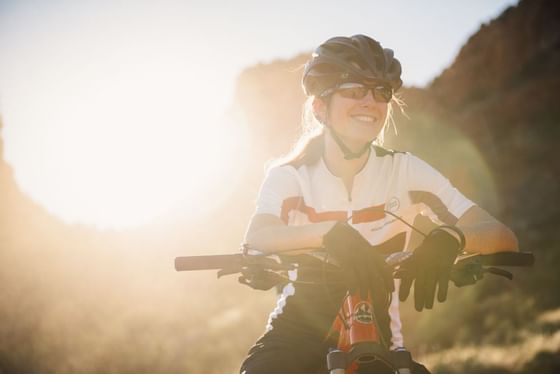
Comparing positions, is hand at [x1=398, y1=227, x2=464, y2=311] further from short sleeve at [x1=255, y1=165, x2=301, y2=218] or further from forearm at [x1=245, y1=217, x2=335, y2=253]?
short sleeve at [x1=255, y1=165, x2=301, y2=218]

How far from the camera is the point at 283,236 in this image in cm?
269

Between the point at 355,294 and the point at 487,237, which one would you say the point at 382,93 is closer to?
the point at 487,237

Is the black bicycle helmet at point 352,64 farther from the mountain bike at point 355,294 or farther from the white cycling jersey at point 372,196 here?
the mountain bike at point 355,294

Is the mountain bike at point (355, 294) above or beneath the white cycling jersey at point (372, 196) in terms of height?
beneath

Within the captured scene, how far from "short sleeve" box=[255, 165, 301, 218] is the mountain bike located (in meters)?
0.63

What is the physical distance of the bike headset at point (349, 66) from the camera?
3.17 meters

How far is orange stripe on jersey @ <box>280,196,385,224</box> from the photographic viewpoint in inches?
130

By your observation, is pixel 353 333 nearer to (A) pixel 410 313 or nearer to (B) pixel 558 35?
(A) pixel 410 313

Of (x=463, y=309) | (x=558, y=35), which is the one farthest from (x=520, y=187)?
(x=558, y=35)

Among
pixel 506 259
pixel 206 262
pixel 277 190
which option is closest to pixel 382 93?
pixel 277 190

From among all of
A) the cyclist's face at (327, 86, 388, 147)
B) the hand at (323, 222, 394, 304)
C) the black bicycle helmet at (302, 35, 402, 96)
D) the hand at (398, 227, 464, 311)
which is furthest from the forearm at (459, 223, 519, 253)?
the black bicycle helmet at (302, 35, 402, 96)

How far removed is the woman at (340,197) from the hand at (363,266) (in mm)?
239

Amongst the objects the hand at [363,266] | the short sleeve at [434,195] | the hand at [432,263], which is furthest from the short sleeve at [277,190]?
the hand at [432,263]

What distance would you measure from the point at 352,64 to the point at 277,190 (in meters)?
0.98
